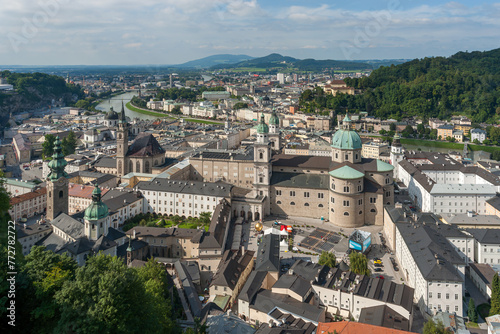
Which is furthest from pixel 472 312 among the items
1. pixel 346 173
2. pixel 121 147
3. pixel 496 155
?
pixel 496 155

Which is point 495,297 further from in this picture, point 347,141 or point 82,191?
point 82,191

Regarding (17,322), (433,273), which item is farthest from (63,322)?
(433,273)

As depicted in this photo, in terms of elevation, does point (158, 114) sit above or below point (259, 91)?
below

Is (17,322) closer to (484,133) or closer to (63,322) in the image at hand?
(63,322)

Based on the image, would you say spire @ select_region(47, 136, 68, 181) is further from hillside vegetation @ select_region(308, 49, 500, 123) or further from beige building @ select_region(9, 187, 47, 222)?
hillside vegetation @ select_region(308, 49, 500, 123)

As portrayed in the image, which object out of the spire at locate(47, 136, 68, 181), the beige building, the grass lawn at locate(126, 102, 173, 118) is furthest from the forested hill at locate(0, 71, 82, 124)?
the spire at locate(47, 136, 68, 181)

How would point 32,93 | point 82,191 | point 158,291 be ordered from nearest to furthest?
point 158,291 < point 82,191 < point 32,93
